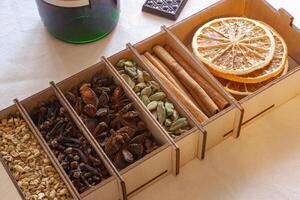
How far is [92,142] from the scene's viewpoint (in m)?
0.92

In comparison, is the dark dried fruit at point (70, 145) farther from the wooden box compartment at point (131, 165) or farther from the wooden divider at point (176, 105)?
the wooden divider at point (176, 105)

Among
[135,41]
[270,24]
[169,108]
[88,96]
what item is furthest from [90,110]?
[270,24]

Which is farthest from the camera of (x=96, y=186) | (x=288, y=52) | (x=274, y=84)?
(x=288, y=52)

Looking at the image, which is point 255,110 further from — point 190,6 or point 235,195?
point 190,6

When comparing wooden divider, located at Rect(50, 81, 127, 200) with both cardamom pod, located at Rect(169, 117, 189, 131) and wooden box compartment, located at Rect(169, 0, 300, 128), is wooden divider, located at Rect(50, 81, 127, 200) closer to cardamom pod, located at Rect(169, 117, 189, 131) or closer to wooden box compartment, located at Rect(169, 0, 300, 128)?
cardamom pod, located at Rect(169, 117, 189, 131)

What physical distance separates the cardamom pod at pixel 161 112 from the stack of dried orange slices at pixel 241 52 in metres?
0.12

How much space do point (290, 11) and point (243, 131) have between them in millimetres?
327

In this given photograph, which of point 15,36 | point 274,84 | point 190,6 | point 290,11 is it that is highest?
→ point 15,36

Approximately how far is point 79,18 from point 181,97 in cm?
27

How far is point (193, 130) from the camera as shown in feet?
3.05

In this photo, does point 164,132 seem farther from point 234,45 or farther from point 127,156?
point 234,45

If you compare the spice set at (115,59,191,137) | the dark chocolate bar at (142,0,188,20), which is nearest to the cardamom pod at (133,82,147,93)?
the spice set at (115,59,191,137)

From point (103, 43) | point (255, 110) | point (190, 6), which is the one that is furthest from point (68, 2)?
point (255, 110)

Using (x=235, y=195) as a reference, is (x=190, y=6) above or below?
above
